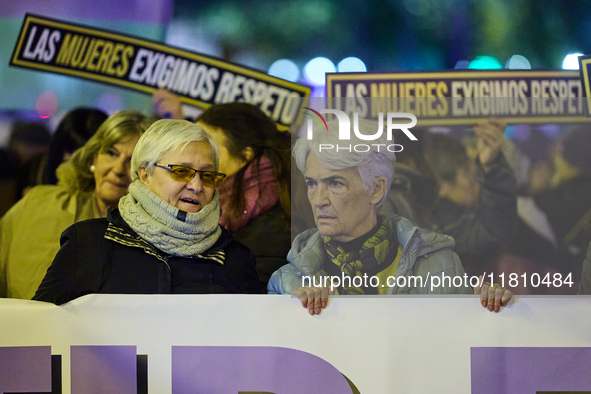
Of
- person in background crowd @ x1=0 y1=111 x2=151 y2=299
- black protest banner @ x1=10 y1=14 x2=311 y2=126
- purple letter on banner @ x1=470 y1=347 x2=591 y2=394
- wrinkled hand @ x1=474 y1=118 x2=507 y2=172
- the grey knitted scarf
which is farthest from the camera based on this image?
black protest banner @ x1=10 y1=14 x2=311 y2=126

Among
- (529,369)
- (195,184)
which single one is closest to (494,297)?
(529,369)

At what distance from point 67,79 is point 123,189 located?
84 centimetres

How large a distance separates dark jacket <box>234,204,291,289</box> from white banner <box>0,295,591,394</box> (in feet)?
3.04

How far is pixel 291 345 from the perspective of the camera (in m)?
2.33

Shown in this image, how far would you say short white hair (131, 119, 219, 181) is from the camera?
2.47 m

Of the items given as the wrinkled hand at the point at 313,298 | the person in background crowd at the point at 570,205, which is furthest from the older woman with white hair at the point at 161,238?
the person in background crowd at the point at 570,205

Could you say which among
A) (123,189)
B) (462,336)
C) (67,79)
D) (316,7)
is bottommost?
(462,336)

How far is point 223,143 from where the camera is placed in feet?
11.1

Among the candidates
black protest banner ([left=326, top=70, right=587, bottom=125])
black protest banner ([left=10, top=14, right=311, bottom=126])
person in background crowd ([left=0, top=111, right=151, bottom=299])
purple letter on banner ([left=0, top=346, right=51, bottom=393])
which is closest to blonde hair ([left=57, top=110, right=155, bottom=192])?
person in background crowd ([left=0, top=111, right=151, bottom=299])

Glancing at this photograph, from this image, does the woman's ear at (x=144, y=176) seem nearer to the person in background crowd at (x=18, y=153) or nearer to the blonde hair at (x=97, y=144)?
the blonde hair at (x=97, y=144)

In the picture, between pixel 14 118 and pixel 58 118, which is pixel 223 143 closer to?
pixel 58 118

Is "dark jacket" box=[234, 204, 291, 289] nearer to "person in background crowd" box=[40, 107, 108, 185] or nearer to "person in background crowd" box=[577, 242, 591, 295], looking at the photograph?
"person in background crowd" box=[40, 107, 108, 185]

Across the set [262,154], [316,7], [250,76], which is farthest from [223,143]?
[316,7]
